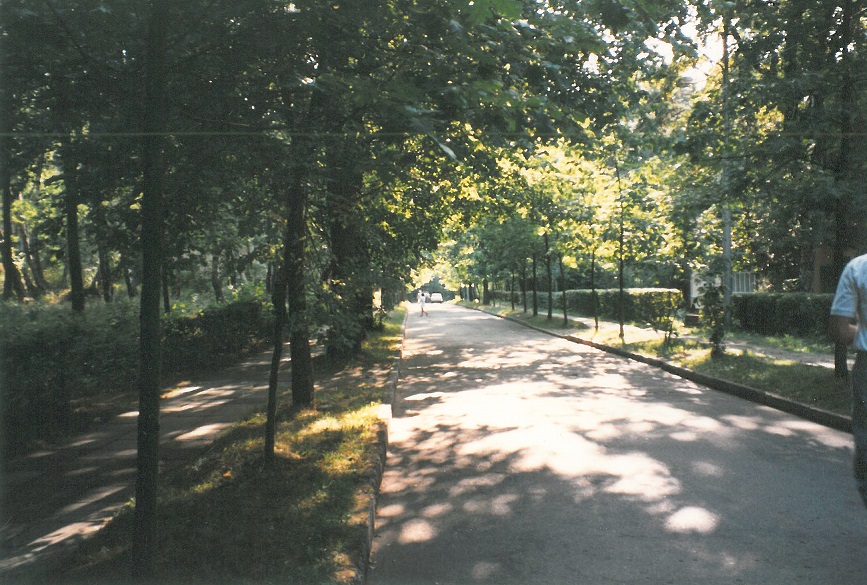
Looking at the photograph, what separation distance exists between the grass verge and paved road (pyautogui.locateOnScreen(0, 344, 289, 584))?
764 cm

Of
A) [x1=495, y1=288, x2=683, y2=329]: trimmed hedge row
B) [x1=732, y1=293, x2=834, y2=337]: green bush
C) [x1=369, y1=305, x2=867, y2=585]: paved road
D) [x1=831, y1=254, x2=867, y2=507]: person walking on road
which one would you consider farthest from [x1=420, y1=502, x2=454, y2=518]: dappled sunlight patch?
[x1=732, y1=293, x2=834, y2=337]: green bush

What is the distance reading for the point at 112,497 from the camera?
632cm

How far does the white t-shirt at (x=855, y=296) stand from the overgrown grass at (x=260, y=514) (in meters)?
3.16

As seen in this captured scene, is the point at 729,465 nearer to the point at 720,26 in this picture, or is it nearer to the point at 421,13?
the point at 421,13

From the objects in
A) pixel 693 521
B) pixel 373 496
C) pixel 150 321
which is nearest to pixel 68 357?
pixel 373 496

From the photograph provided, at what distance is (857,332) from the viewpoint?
13.1ft

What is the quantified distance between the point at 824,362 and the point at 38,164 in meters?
13.3

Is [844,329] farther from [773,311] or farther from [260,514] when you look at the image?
[773,311]

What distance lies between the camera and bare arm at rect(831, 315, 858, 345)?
Answer: 158 inches

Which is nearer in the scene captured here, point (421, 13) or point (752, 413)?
point (421, 13)

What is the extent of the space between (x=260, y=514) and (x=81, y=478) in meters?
2.57

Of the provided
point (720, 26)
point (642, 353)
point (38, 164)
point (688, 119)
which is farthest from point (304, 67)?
point (642, 353)

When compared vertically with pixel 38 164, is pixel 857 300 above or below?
below

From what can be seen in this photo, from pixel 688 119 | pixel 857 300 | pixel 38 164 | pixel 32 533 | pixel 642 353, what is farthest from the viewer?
pixel 642 353
